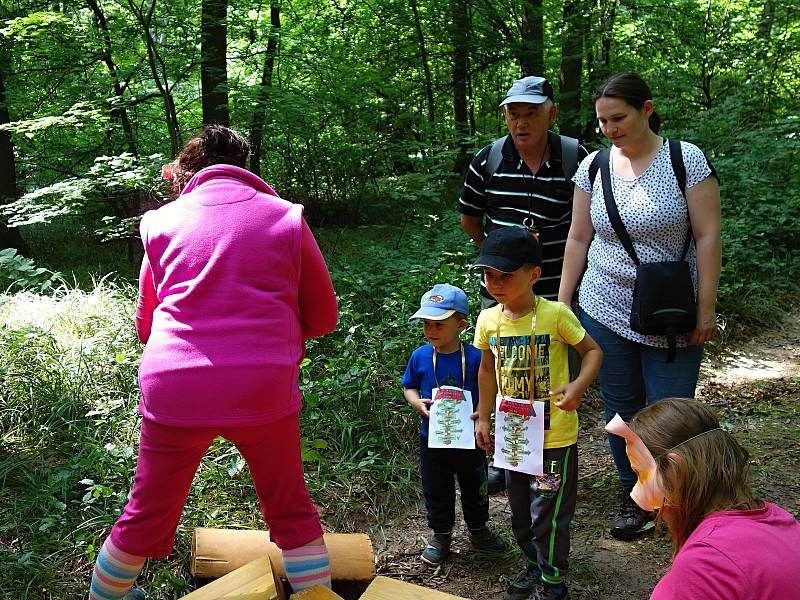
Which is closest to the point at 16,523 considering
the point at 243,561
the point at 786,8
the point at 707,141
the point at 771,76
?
the point at 243,561

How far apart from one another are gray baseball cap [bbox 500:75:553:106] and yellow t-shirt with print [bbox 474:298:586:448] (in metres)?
1.06

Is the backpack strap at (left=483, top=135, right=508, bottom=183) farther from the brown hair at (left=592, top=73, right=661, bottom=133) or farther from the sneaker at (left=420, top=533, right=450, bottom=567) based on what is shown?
the sneaker at (left=420, top=533, right=450, bottom=567)

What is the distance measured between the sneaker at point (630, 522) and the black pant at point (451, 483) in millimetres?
673

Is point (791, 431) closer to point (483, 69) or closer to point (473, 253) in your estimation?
point (473, 253)

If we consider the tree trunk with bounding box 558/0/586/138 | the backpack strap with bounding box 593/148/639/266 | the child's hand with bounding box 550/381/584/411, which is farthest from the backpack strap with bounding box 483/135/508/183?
the tree trunk with bounding box 558/0/586/138

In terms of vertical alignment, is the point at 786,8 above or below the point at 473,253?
above

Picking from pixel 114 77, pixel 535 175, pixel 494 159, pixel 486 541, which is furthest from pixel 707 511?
pixel 114 77

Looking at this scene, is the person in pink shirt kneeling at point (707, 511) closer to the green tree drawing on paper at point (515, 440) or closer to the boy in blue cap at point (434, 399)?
the green tree drawing on paper at point (515, 440)

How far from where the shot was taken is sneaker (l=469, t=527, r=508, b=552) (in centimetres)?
335

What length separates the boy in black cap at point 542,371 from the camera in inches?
108

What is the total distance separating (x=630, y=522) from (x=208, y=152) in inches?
102

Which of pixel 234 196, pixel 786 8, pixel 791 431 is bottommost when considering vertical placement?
pixel 791 431

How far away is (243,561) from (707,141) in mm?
7527

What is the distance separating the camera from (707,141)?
8.38 m
